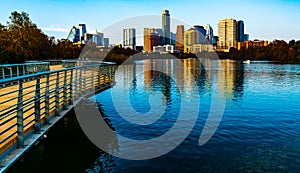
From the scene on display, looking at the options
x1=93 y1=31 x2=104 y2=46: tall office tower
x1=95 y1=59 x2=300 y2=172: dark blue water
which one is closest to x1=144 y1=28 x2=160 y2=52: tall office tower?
Answer: x1=93 y1=31 x2=104 y2=46: tall office tower

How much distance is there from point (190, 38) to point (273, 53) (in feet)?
145

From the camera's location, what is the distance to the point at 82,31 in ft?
497

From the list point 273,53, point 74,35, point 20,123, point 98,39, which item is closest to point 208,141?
point 20,123

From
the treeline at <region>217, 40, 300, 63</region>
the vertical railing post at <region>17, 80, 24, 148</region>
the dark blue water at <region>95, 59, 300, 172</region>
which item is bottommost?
the dark blue water at <region>95, 59, 300, 172</region>

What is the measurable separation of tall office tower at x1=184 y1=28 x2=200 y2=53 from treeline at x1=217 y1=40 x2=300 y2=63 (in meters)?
22.6

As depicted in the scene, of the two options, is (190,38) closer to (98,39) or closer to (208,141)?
(98,39)

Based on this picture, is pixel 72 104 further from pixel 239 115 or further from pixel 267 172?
pixel 239 115

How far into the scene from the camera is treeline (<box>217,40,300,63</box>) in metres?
137

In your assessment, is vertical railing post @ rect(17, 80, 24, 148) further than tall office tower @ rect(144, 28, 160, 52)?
No

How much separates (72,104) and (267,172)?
732cm

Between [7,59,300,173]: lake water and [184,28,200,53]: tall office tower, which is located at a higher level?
[184,28,200,53]: tall office tower

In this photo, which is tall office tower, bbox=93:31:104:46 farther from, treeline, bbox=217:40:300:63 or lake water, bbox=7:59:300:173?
lake water, bbox=7:59:300:173

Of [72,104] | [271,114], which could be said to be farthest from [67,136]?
[271,114]

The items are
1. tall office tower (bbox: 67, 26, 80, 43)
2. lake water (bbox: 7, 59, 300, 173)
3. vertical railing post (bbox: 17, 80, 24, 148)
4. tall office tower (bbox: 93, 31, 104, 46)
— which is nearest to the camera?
vertical railing post (bbox: 17, 80, 24, 148)
